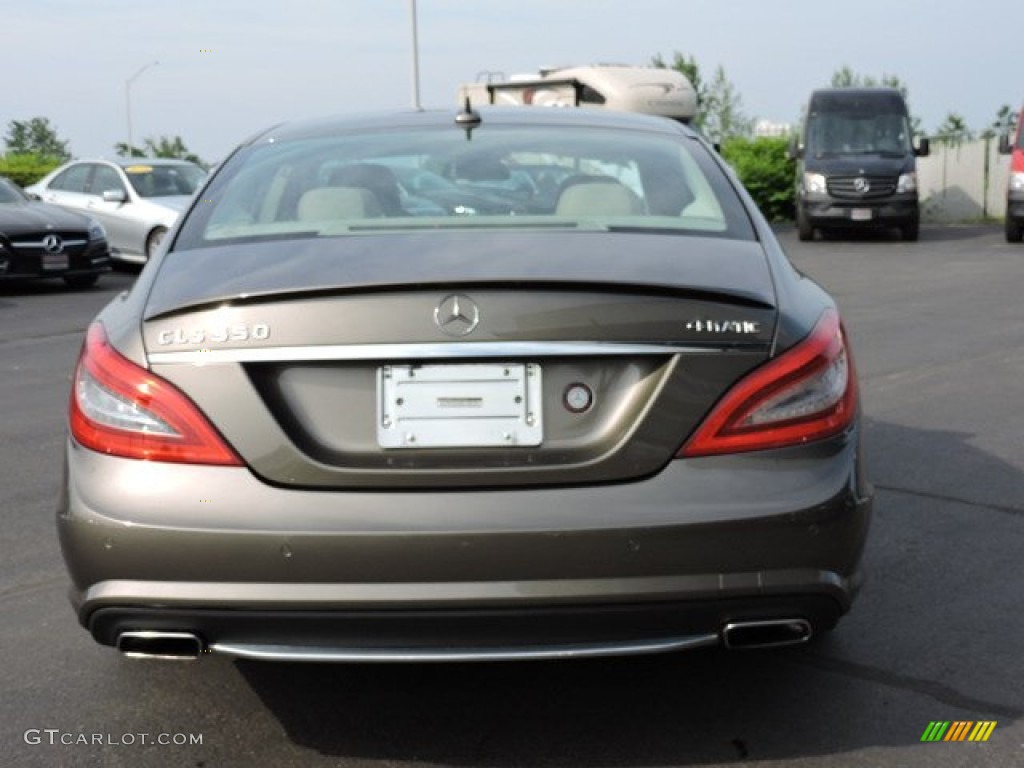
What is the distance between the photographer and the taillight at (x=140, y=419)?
10.8ft

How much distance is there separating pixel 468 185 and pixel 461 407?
1.18m

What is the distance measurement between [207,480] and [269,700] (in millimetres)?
966

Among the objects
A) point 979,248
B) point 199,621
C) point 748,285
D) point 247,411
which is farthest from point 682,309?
point 979,248

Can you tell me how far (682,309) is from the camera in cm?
331

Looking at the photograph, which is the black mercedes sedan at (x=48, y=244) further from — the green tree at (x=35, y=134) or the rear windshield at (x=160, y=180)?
the green tree at (x=35, y=134)

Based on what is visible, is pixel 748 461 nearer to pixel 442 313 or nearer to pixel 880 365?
pixel 442 313

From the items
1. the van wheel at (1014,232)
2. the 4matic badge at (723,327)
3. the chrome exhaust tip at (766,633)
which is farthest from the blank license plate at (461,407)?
the van wheel at (1014,232)

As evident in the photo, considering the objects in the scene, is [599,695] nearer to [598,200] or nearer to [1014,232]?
[598,200]

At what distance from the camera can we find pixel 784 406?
3359 mm

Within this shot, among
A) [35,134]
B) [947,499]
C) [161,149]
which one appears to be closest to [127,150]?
[161,149]

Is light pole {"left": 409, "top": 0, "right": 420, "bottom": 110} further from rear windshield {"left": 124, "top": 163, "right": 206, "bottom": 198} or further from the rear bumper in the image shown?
the rear bumper

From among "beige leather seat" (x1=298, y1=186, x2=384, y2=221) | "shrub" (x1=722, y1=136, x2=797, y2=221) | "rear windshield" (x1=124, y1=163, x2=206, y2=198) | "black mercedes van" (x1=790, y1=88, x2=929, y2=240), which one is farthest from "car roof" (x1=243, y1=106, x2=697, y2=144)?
"shrub" (x1=722, y1=136, x2=797, y2=221)

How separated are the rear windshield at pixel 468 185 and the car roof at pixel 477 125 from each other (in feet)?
0.23

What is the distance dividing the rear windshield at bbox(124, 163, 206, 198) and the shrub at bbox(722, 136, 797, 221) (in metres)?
13.0
